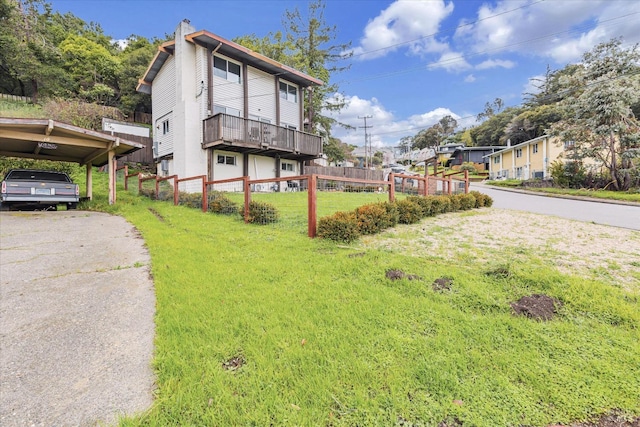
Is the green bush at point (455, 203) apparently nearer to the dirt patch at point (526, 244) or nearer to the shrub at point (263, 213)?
the dirt patch at point (526, 244)

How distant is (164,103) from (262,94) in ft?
18.4

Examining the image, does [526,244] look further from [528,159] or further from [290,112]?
[528,159]

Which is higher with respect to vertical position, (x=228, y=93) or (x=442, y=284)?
(x=228, y=93)

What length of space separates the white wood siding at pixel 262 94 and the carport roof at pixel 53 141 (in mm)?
7550

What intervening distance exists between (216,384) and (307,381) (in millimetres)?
591

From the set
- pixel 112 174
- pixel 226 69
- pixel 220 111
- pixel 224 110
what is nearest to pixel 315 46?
pixel 226 69

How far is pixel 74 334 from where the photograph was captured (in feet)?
8.68

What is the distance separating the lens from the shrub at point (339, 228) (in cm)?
538

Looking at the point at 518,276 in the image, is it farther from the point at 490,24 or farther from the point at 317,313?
the point at 490,24

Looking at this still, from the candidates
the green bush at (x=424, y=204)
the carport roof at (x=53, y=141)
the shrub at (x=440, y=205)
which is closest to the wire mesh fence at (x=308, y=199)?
the green bush at (x=424, y=204)

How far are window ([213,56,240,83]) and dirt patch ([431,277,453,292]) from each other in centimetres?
1569

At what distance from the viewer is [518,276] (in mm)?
3424

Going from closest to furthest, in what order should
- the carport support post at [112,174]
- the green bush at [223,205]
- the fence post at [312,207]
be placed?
the fence post at [312,207], the green bush at [223,205], the carport support post at [112,174]

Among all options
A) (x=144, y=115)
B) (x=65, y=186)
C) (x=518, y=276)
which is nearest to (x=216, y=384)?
(x=518, y=276)
